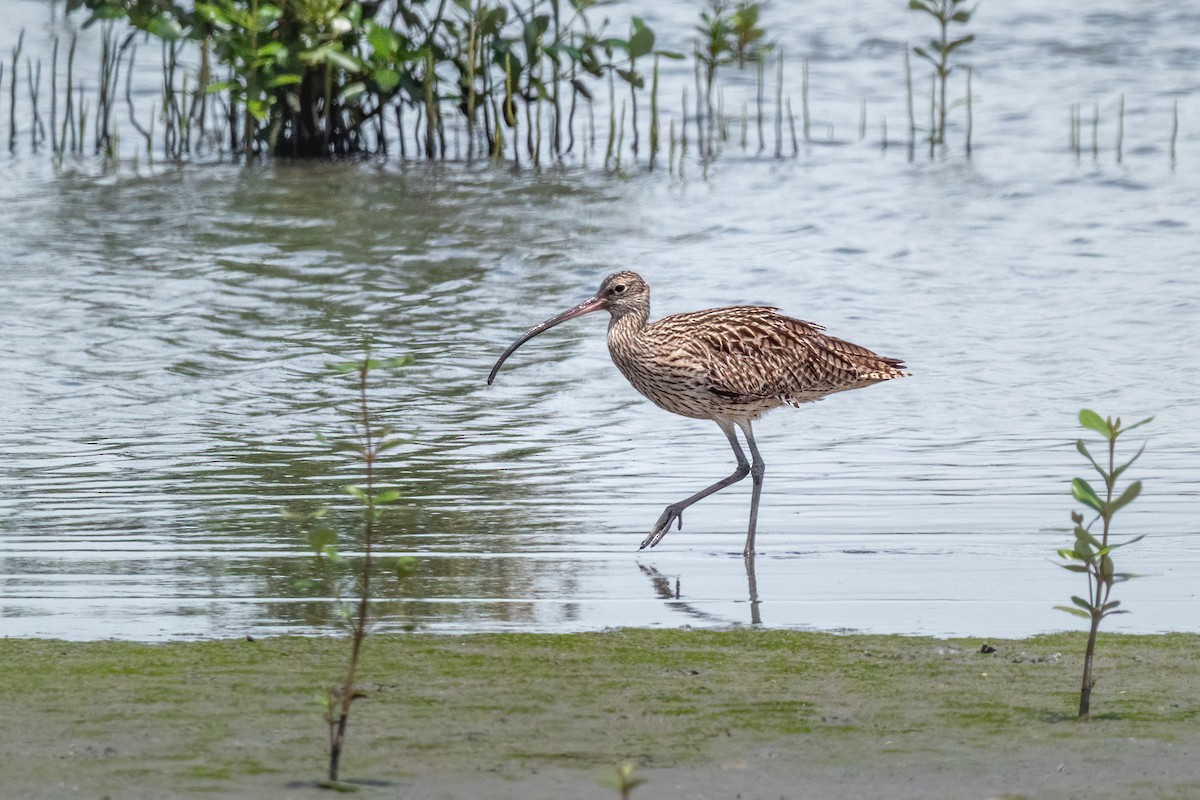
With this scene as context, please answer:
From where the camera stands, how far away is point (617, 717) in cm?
410

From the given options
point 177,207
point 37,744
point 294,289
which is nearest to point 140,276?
point 294,289

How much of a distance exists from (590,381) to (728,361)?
2648 mm

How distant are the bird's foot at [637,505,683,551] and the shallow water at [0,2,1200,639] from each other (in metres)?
0.08

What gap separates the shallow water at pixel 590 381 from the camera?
568cm

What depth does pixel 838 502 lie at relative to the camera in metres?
7.05

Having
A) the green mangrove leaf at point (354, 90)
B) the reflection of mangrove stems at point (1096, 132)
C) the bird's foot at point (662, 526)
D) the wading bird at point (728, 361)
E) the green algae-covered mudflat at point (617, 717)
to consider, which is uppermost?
the green mangrove leaf at point (354, 90)

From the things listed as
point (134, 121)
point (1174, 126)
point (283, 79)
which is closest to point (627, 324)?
point (283, 79)

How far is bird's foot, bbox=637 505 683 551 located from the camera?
6.35 meters

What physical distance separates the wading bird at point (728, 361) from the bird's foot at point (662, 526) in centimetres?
27

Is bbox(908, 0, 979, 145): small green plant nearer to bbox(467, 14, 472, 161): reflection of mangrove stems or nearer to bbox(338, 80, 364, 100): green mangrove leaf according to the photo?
bbox(467, 14, 472, 161): reflection of mangrove stems

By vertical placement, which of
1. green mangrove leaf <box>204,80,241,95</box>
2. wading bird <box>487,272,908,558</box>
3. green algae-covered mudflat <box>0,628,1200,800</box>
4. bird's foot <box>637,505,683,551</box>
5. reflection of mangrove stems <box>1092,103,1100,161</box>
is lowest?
bird's foot <box>637,505,683,551</box>

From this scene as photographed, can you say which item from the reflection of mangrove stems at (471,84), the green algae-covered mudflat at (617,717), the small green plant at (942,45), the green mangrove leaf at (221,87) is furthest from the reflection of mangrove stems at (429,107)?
the green algae-covered mudflat at (617,717)

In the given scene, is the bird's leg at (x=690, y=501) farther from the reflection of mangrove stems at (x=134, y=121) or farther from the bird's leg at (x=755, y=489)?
the reflection of mangrove stems at (x=134, y=121)

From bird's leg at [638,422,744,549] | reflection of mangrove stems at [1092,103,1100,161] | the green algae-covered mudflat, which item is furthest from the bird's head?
reflection of mangrove stems at [1092,103,1100,161]
